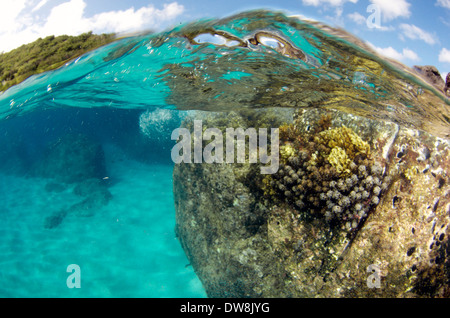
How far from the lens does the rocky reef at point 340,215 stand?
5.57 metres

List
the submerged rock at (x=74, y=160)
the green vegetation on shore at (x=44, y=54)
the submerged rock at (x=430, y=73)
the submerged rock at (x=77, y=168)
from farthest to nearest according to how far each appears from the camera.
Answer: the submerged rock at (x=74, y=160) → the submerged rock at (x=77, y=168) → the green vegetation on shore at (x=44, y=54) → the submerged rock at (x=430, y=73)

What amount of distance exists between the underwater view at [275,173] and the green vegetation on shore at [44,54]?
0.43m

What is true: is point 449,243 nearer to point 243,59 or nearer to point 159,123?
point 243,59

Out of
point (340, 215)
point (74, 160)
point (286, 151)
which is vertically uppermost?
point (286, 151)

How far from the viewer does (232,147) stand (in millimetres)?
7684

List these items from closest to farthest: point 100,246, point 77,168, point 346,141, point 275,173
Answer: point 346,141 → point 275,173 → point 100,246 → point 77,168

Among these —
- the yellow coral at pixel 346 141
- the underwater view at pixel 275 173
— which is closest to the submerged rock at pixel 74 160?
the underwater view at pixel 275 173

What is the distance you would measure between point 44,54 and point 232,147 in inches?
292

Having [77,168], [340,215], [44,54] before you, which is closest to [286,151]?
[340,215]

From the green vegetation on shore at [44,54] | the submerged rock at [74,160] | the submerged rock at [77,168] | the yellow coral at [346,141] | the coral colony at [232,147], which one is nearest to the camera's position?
the yellow coral at [346,141]

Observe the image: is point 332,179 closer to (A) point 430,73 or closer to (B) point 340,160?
(B) point 340,160

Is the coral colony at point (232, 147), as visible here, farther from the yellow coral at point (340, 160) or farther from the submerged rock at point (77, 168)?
the submerged rock at point (77, 168)
